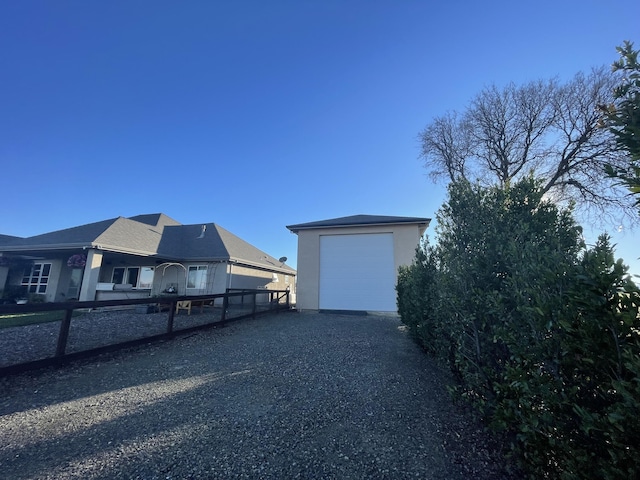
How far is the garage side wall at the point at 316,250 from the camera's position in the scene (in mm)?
12266

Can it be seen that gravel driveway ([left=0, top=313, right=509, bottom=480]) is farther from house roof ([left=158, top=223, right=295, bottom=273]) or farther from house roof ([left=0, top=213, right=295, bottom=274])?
house roof ([left=158, top=223, right=295, bottom=273])

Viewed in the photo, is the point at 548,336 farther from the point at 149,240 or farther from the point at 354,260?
the point at 149,240

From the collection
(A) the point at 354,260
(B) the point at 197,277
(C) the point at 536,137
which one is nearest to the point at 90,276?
(B) the point at 197,277

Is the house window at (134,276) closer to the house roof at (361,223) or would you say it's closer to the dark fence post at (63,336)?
the house roof at (361,223)

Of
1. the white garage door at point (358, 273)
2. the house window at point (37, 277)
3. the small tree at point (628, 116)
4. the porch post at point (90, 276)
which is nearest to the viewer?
the small tree at point (628, 116)

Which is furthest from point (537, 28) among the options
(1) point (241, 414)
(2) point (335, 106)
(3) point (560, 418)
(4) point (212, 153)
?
(4) point (212, 153)

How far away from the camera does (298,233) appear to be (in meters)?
13.9

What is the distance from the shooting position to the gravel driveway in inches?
93.4

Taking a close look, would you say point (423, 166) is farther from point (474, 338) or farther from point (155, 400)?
point (155, 400)

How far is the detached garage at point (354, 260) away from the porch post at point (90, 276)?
9.05 metres

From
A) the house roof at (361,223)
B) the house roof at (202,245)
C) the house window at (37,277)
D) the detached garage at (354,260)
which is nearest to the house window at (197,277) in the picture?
the house roof at (202,245)

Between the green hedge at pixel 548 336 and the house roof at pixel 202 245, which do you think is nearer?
the green hedge at pixel 548 336

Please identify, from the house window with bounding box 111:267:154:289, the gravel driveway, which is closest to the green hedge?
the gravel driveway

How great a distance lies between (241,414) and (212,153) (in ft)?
43.5
